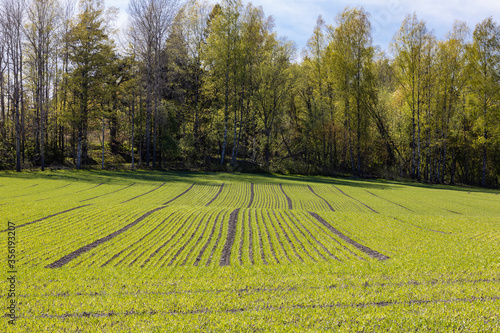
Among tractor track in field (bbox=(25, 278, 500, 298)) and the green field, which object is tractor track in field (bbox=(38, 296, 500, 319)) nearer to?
the green field

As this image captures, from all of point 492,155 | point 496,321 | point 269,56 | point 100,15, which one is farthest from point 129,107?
point 492,155

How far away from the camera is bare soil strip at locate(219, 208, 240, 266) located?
681 centimetres

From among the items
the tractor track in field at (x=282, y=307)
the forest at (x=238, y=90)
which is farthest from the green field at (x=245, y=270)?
the forest at (x=238, y=90)

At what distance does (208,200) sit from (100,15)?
26.2m

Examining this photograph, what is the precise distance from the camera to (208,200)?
1595 cm

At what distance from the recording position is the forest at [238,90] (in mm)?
28484

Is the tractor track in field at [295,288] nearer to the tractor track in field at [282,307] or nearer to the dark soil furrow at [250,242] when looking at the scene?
the tractor track in field at [282,307]

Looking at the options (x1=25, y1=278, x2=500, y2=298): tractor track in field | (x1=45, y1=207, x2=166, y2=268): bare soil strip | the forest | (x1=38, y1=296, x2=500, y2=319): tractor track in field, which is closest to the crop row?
(x1=45, y1=207, x2=166, y2=268): bare soil strip

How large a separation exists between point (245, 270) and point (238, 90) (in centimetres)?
2978

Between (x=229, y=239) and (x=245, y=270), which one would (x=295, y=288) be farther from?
(x=229, y=239)

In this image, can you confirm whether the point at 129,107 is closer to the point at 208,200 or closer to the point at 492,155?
the point at 208,200

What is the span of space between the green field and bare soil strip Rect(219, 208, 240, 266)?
0.13 ft

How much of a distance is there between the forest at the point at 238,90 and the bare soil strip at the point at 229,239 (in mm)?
19889

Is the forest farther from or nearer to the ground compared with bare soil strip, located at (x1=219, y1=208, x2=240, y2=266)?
farther from the ground
